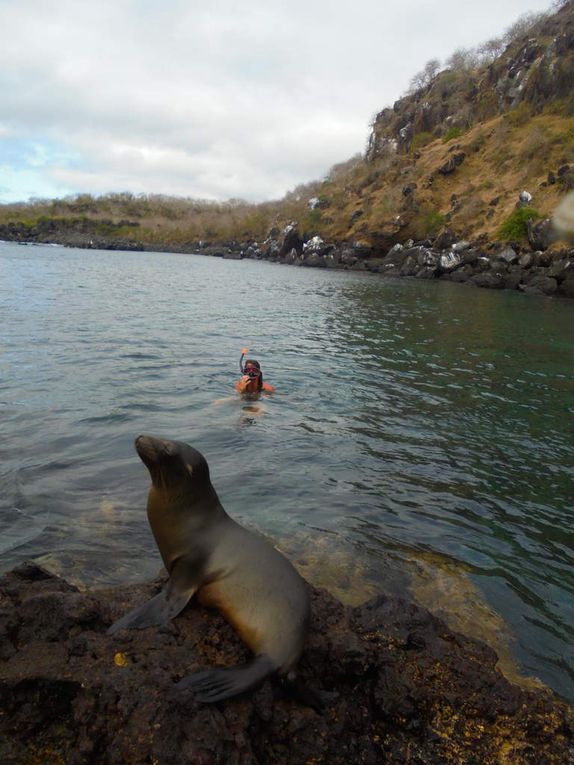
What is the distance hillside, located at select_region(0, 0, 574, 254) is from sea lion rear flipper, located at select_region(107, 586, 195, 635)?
5125 cm

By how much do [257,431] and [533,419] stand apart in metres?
5.81

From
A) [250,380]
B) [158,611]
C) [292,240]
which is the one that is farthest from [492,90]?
[158,611]

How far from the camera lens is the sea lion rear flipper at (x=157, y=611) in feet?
11.1

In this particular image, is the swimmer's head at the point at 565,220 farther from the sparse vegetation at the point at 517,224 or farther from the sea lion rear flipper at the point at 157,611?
the sea lion rear flipper at the point at 157,611

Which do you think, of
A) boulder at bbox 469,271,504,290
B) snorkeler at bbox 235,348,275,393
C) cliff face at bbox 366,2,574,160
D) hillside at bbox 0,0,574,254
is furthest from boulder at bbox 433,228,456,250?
snorkeler at bbox 235,348,275,393

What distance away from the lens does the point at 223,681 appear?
2.91 m

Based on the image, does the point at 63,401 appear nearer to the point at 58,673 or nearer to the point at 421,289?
the point at 58,673

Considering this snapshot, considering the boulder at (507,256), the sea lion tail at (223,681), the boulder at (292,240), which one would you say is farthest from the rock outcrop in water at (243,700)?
the boulder at (292,240)

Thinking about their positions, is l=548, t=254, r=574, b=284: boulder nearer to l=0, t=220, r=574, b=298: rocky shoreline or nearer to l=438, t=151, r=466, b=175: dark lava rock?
l=0, t=220, r=574, b=298: rocky shoreline

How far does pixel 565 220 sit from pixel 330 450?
4392 centimetres

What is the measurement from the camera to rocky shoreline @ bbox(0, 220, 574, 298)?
40.5 metres

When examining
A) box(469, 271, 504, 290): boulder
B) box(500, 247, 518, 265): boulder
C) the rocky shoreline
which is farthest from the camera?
box(500, 247, 518, 265): boulder

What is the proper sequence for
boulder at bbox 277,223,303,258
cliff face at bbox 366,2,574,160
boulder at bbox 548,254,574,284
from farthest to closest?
1. boulder at bbox 277,223,303,258
2. cliff face at bbox 366,2,574,160
3. boulder at bbox 548,254,574,284

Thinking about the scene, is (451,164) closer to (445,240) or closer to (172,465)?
(445,240)
